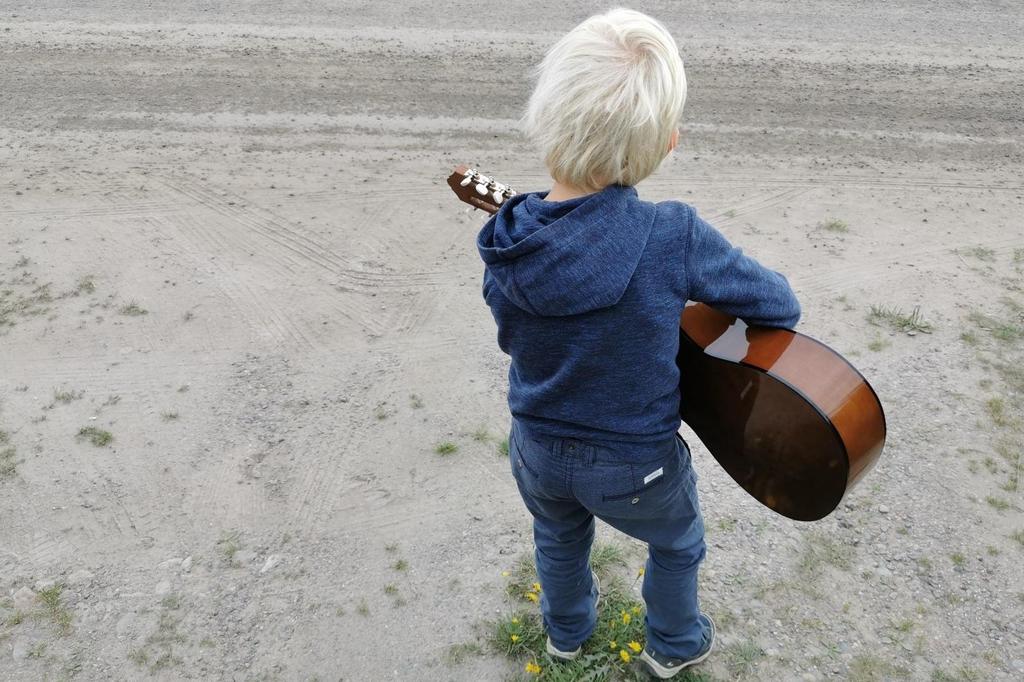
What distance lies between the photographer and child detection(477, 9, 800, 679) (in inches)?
67.8

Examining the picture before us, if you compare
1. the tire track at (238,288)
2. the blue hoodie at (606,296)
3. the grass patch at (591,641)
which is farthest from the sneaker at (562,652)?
the tire track at (238,288)

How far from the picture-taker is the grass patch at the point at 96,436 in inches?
156

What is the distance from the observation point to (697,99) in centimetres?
736

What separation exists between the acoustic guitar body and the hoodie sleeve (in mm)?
214

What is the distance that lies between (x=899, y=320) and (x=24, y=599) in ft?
14.1

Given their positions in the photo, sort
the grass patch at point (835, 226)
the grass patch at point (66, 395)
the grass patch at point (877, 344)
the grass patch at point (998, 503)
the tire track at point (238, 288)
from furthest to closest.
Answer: the grass patch at point (835, 226)
the tire track at point (238, 288)
the grass patch at point (877, 344)
the grass patch at point (66, 395)
the grass patch at point (998, 503)

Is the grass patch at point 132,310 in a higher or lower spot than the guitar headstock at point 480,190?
lower

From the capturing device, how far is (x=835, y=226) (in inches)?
220

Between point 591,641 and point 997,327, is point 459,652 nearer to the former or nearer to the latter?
point 591,641

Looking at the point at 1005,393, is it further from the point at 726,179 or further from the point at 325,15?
the point at 325,15

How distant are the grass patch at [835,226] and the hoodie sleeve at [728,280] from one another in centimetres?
387

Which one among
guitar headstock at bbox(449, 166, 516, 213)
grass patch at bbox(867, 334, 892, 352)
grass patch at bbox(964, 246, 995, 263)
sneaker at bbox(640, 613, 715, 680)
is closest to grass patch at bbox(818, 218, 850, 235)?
grass patch at bbox(964, 246, 995, 263)

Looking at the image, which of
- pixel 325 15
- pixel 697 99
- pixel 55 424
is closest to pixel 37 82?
pixel 325 15

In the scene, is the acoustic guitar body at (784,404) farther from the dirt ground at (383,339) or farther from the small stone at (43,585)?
the small stone at (43,585)
